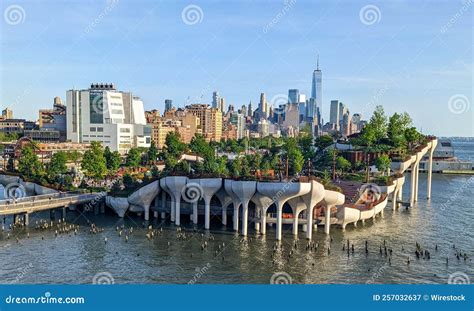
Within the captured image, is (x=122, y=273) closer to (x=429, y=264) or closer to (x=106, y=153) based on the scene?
(x=429, y=264)

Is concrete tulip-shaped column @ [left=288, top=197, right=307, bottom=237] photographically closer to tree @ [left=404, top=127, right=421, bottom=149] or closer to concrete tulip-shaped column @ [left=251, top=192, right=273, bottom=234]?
concrete tulip-shaped column @ [left=251, top=192, right=273, bottom=234]

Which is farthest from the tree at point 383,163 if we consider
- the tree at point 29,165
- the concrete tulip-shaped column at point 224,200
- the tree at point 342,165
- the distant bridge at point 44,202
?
the tree at point 29,165

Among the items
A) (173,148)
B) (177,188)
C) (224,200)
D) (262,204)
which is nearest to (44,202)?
(177,188)

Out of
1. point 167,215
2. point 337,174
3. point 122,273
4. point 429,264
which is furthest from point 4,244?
point 337,174

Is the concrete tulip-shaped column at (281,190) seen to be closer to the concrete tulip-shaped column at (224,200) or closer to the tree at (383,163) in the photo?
the concrete tulip-shaped column at (224,200)

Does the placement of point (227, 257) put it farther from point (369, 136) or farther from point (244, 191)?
point (369, 136)

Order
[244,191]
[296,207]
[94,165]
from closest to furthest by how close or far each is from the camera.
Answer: [244,191]
[296,207]
[94,165]
